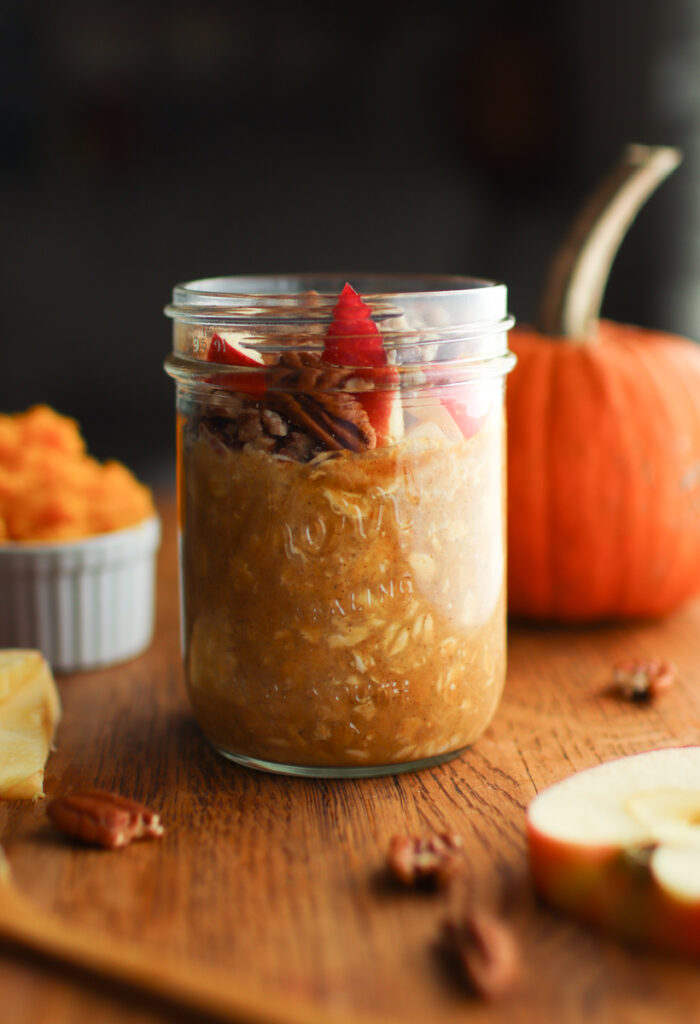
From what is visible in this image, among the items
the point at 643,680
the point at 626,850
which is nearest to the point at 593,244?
the point at 643,680

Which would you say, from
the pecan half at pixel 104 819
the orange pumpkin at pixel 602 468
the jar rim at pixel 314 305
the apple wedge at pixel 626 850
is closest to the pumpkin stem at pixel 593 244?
the orange pumpkin at pixel 602 468

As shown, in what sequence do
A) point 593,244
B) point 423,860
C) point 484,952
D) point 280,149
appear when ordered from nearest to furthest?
point 484,952 → point 423,860 → point 593,244 → point 280,149

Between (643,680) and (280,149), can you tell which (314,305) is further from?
(280,149)

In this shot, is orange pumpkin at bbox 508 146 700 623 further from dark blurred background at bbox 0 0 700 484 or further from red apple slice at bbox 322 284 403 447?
dark blurred background at bbox 0 0 700 484

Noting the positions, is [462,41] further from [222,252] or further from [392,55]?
[222,252]

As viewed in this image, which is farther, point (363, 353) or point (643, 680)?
point (643, 680)

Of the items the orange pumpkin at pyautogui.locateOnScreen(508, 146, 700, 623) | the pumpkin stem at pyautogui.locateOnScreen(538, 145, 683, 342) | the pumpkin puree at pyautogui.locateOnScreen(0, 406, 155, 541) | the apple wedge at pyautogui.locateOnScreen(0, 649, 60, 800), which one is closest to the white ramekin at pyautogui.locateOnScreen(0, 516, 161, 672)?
the pumpkin puree at pyautogui.locateOnScreen(0, 406, 155, 541)

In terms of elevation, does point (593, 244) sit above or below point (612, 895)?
above

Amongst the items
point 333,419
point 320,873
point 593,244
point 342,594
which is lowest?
point 320,873
